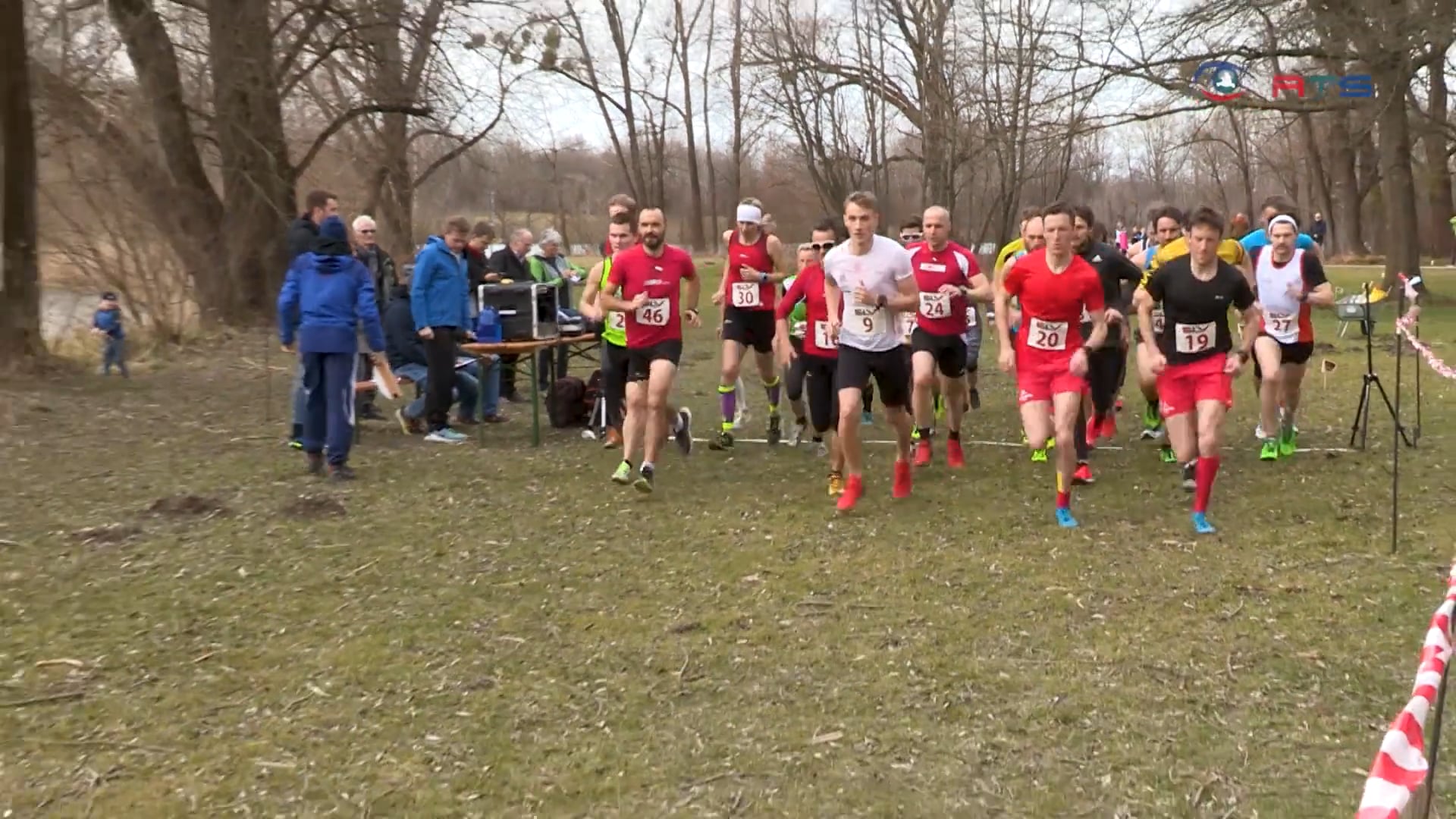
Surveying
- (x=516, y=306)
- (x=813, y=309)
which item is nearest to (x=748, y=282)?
(x=813, y=309)

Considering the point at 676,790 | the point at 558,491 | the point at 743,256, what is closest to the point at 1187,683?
A: the point at 676,790

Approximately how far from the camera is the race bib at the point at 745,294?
9.62 meters

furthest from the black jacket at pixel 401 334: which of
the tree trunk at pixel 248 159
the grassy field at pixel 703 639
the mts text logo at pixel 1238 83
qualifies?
the mts text logo at pixel 1238 83

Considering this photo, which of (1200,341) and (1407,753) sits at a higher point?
(1200,341)

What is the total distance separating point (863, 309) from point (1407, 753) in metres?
4.97

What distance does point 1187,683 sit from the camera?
460 cm

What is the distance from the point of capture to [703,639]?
5234 millimetres

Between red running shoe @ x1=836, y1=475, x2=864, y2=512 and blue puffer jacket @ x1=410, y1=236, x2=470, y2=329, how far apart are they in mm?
4119

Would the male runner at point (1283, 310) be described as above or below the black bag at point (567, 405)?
above

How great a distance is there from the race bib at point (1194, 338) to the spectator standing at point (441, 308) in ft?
19.1

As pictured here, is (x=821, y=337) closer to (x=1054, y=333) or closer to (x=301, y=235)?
(x=1054, y=333)

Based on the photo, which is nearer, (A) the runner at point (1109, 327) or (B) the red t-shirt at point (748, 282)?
(A) the runner at point (1109, 327)

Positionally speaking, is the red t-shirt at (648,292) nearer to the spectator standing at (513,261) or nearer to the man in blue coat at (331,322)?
the man in blue coat at (331,322)

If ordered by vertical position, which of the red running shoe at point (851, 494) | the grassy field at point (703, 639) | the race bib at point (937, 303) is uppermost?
the race bib at point (937, 303)
